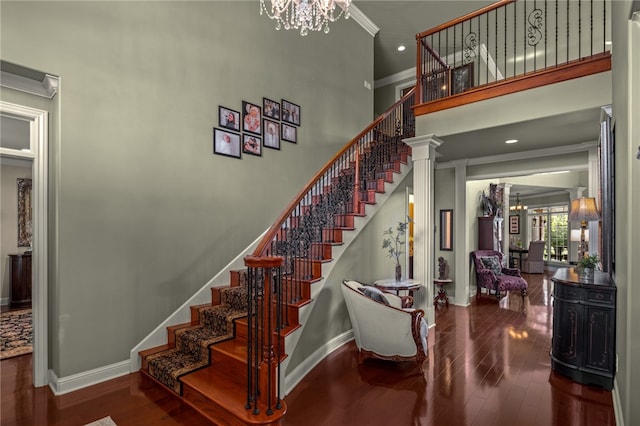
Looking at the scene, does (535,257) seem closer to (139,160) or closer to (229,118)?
(229,118)

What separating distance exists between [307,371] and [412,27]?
7.02 metres

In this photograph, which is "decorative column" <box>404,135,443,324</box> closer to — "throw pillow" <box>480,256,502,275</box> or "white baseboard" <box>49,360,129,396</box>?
"throw pillow" <box>480,256,502,275</box>

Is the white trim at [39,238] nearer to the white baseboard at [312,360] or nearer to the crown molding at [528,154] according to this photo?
the white baseboard at [312,360]

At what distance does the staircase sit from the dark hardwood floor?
0.20 m

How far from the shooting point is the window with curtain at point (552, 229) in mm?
12555

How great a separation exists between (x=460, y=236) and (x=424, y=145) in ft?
9.15

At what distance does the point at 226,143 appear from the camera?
4.48 meters

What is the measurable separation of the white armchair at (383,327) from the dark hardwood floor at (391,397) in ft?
0.64

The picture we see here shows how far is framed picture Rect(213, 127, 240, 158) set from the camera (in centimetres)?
436

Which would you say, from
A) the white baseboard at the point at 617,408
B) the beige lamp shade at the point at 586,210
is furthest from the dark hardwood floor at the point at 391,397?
the beige lamp shade at the point at 586,210

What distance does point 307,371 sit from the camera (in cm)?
347

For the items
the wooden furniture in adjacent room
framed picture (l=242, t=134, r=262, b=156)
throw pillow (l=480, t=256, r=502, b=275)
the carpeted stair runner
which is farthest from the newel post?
throw pillow (l=480, t=256, r=502, b=275)

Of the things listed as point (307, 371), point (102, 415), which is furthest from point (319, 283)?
point (102, 415)

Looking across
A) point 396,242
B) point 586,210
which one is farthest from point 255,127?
point 586,210
